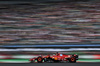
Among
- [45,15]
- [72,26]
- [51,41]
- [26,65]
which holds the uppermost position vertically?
[45,15]

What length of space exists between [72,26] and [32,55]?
1.21 metres

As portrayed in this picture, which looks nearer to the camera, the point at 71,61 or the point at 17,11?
the point at 71,61

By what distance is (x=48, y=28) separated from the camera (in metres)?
4.73

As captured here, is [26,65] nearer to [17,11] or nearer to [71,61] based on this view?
[71,61]

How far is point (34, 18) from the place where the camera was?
4777mm

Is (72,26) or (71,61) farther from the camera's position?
(72,26)

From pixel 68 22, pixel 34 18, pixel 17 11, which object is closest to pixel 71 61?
pixel 68 22

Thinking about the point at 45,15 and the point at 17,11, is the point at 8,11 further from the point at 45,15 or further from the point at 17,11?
the point at 45,15

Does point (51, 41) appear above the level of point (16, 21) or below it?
below

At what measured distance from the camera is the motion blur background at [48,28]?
472cm

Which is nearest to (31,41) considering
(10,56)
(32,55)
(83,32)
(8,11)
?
(32,55)

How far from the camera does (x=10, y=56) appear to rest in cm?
476

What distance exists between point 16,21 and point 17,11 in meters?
0.25

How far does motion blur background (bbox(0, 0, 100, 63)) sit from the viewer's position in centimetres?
472
